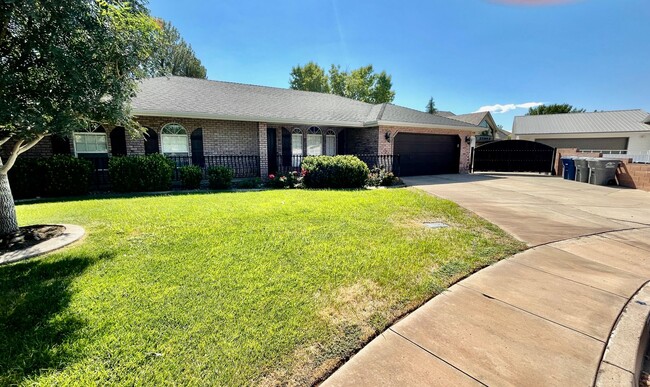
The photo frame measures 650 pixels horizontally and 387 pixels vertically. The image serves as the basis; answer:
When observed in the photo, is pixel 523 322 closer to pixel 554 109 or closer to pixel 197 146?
pixel 197 146

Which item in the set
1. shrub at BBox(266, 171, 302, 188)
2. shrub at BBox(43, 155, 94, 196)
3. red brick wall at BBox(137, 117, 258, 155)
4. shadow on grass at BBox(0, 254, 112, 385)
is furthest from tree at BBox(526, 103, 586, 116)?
shadow on grass at BBox(0, 254, 112, 385)

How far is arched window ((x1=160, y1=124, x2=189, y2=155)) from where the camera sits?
11859 millimetres

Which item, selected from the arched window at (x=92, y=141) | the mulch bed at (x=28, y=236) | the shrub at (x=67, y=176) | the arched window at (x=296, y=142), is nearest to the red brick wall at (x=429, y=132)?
the arched window at (x=296, y=142)

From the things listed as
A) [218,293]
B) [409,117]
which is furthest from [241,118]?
[218,293]

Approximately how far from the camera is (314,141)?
50.3 ft

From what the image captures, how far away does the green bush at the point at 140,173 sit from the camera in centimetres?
965

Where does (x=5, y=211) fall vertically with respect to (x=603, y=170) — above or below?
below

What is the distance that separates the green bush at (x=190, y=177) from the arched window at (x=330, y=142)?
7202 millimetres

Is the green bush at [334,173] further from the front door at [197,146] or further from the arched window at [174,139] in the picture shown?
the arched window at [174,139]

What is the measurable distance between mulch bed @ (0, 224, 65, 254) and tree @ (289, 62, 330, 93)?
133 feet

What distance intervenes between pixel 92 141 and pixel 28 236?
783 centimetres

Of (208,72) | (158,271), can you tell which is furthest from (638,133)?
(208,72)

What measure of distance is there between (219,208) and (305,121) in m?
7.79

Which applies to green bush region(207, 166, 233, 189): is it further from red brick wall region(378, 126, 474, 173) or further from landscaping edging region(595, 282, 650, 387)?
landscaping edging region(595, 282, 650, 387)
